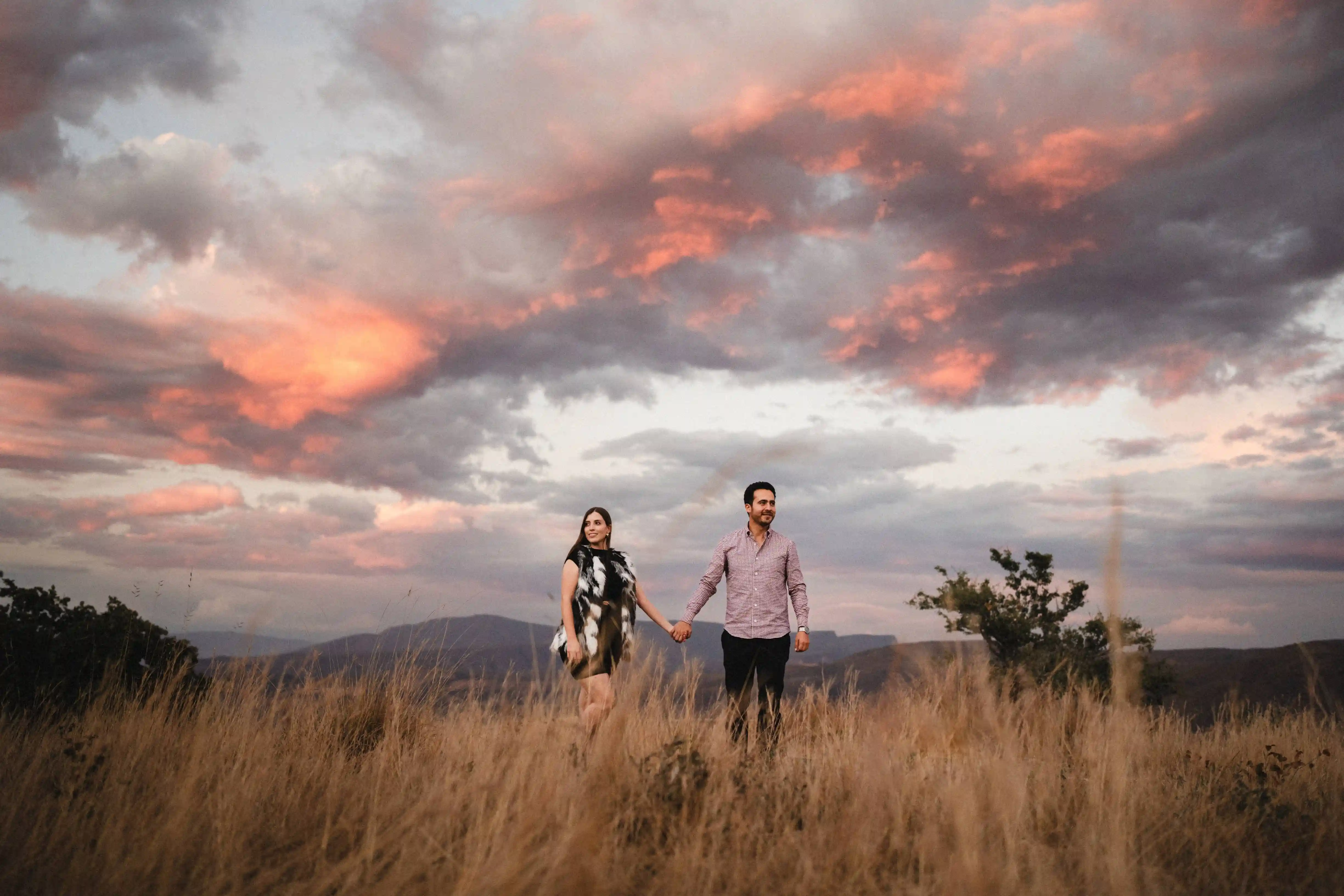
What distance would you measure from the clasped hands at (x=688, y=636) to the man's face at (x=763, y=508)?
0.96m

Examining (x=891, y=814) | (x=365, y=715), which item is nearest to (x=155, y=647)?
(x=365, y=715)

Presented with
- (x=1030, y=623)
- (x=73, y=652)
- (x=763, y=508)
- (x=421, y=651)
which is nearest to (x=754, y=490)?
(x=763, y=508)

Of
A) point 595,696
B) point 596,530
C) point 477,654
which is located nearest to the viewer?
point 595,696

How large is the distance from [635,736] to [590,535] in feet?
6.45

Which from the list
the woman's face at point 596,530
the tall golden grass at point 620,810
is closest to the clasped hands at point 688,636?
the tall golden grass at point 620,810

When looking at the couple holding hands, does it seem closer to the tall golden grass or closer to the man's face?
the man's face

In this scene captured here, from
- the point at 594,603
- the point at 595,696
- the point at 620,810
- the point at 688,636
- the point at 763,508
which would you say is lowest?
the point at 620,810

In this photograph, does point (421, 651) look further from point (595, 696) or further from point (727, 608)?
point (727, 608)

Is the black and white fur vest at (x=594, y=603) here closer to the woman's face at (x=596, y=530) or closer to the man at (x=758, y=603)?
the woman's face at (x=596, y=530)

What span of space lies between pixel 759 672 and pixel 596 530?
1.76 m

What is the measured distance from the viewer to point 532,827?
334 cm

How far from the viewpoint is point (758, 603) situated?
21.2 ft

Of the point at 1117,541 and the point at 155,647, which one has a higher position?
the point at 1117,541

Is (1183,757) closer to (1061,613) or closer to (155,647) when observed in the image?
(155,647)
